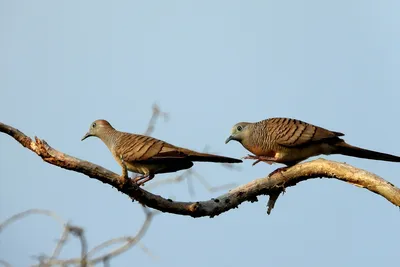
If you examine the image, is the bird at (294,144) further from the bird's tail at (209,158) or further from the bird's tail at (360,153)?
the bird's tail at (209,158)

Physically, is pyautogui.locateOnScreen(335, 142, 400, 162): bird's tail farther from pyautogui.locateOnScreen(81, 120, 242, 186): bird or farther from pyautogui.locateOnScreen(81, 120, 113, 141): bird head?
pyautogui.locateOnScreen(81, 120, 113, 141): bird head

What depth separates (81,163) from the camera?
16.1 ft

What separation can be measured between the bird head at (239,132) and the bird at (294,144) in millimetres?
82

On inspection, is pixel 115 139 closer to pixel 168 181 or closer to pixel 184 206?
pixel 168 181

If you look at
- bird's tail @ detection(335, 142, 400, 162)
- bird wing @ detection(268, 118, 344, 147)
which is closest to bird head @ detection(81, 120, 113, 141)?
bird wing @ detection(268, 118, 344, 147)

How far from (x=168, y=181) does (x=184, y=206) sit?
1.90 metres

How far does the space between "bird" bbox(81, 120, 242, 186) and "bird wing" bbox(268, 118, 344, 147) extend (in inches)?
29.1

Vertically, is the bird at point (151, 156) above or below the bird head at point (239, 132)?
below

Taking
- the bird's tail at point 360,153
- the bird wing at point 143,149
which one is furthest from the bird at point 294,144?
the bird wing at point 143,149

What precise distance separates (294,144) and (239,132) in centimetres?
67

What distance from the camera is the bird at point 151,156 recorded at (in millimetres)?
6160

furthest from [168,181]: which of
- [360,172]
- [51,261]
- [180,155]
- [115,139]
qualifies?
[360,172]

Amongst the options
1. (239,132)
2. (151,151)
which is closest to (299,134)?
(239,132)

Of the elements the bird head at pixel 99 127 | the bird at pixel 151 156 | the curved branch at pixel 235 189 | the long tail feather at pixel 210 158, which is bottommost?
the curved branch at pixel 235 189
